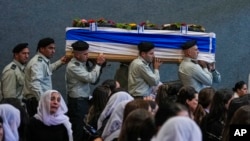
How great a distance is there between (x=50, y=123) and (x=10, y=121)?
24.4 inches

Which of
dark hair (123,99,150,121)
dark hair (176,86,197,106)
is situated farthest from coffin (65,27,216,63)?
dark hair (123,99,150,121)

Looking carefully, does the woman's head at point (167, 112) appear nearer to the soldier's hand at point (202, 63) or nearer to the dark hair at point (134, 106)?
the dark hair at point (134, 106)

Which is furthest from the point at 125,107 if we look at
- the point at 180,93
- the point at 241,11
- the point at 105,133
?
the point at 241,11

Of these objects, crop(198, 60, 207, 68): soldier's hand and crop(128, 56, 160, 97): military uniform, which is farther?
crop(198, 60, 207, 68): soldier's hand

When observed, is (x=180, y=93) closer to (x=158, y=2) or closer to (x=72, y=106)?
(x=72, y=106)

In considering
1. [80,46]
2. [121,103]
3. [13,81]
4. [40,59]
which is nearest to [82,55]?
[80,46]

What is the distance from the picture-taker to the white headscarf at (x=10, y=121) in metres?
5.12

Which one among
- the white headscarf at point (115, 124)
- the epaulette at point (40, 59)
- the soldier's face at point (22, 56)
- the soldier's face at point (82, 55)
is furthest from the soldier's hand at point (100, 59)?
the white headscarf at point (115, 124)

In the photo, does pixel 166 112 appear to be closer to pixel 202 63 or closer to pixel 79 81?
pixel 79 81

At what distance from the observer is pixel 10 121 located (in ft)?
17.2

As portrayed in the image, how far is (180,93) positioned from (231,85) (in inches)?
183

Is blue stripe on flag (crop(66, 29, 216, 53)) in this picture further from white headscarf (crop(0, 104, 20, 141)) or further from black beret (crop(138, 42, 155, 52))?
white headscarf (crop(0, 104, 20, 141))

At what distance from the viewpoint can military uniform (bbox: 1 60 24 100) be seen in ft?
25.9

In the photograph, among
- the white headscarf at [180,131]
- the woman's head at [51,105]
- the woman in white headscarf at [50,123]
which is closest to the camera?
the white headscarf at [180,131]
